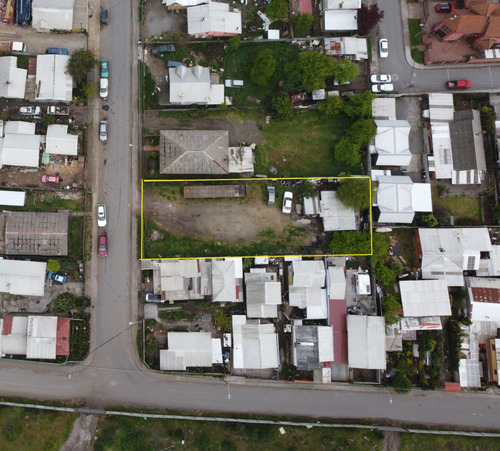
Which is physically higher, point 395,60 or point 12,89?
point 395,60

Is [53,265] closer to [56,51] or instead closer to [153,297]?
[153,297]

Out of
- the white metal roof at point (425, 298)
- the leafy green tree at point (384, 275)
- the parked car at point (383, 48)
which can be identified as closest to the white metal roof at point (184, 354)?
the leafy green tree at point (384, 275)

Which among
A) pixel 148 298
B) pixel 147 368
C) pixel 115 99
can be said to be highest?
pixel 115 99

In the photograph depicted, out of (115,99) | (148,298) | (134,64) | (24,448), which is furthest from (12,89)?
(24,448)

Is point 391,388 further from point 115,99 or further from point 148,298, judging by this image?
point 115,99

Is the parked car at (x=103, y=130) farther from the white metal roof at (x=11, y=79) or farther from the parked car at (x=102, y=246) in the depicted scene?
the parked car at (x=102, y=246)

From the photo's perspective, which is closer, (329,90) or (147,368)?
(147,368)

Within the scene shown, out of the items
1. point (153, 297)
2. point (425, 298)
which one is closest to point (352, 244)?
point (425, 298)
